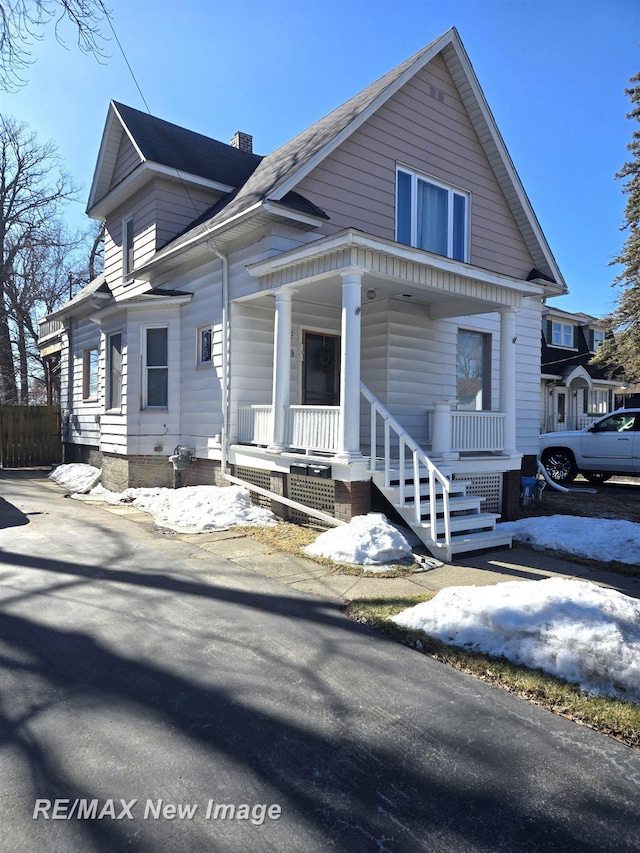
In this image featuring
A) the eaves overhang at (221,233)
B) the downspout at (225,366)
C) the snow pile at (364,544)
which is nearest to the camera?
the snow pile at (364,544)

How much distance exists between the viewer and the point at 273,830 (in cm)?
230

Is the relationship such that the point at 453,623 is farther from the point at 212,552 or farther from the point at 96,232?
the point at 96,232

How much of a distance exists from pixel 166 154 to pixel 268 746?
12.5 meters

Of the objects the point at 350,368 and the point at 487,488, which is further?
the point at 487,488

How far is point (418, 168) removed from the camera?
11016mm

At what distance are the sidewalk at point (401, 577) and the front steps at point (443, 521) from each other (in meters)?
0.16

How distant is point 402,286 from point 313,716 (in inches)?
274

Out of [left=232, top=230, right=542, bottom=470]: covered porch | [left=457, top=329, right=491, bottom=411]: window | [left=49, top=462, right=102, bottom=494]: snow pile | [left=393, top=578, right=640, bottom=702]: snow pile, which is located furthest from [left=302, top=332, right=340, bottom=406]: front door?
[left=393, top=578, right=640, bottom=702]: snow pile

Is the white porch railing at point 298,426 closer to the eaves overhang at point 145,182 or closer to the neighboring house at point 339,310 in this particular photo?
the neighboring house at point 339,310

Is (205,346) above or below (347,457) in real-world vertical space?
above

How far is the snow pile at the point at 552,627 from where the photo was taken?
12.0 ft

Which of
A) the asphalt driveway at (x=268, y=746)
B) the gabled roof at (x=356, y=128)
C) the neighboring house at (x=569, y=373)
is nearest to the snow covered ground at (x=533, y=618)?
the asphalt driveway at (x=268, y=746)

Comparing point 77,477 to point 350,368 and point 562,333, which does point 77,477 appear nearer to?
point 350,368

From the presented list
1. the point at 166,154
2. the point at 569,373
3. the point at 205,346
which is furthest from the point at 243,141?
the point at 569,373
